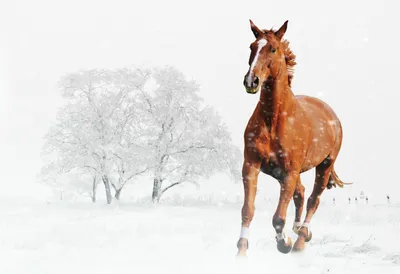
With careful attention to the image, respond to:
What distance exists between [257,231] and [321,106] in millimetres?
2656

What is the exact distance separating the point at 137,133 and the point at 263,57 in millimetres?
19230

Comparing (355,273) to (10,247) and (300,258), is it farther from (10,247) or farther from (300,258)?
(10,247)

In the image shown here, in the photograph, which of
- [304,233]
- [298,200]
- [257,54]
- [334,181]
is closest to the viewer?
[257,54]

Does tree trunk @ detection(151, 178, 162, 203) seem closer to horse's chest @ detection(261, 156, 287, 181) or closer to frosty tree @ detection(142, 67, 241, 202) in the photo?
frosty tree @ detection(142, 67, 241, 202)

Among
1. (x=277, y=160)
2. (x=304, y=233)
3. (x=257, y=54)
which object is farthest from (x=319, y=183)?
(x=257, y=54)

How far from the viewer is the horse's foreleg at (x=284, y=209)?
510cm

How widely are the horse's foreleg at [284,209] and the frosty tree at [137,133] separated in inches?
689

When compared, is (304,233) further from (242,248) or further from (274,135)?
(274,135)

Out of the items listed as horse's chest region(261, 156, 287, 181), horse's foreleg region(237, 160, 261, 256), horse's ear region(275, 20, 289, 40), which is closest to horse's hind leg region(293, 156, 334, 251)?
horse's chest region(261, 156, 287, 181)

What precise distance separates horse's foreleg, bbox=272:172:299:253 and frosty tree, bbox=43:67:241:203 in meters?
17.5

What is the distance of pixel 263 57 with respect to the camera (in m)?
4.79

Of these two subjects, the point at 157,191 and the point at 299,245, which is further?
the point at 157,191

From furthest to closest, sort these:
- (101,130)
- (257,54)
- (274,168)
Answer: (101,130) → (274,168) → (257,54)

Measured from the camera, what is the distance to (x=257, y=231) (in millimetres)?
8164
